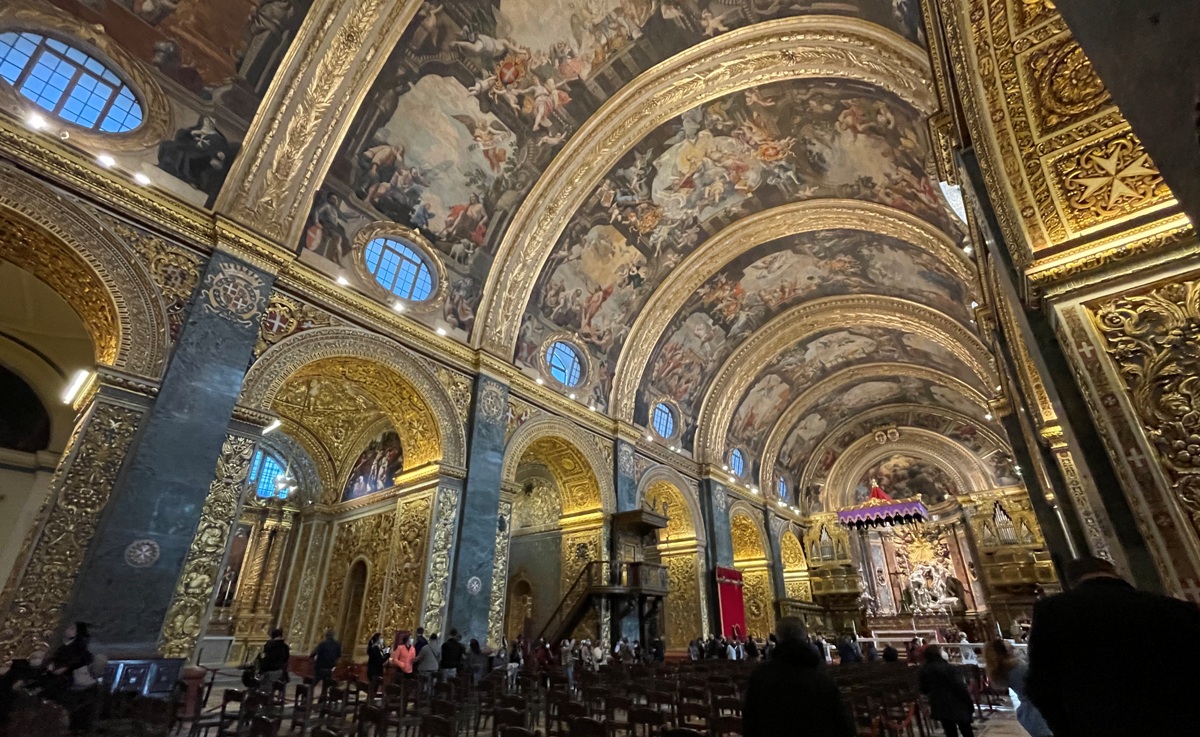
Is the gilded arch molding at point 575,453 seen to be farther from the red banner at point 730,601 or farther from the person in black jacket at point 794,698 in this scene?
the person in black jacket at point 794,698

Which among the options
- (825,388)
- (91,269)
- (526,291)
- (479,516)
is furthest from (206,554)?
(825,388)

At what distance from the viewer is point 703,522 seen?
17891 millimetres

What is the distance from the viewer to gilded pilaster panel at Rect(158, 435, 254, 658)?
6637 millimetres

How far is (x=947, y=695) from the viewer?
4707mm

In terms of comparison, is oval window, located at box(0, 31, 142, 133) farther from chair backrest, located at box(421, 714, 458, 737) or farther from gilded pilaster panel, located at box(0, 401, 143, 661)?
chair backrest, located at box(421, 714, 458, 737)

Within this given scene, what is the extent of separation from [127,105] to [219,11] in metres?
1.95

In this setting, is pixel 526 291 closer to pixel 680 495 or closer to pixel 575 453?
pixel 575 453

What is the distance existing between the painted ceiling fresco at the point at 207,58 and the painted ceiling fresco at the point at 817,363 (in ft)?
56.4

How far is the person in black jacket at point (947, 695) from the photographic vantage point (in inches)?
182

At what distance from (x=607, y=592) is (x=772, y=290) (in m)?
11.1

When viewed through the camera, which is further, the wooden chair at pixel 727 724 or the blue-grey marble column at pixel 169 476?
the blue-grey marble column at pixel 169 476

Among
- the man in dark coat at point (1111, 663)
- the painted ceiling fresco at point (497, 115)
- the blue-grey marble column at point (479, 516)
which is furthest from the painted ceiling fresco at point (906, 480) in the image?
the man in dark coat at point (1111, 663)

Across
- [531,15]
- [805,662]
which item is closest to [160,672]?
[805,662]

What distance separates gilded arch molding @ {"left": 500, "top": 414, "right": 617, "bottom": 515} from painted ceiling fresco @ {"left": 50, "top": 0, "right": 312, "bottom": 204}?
7.66 m
